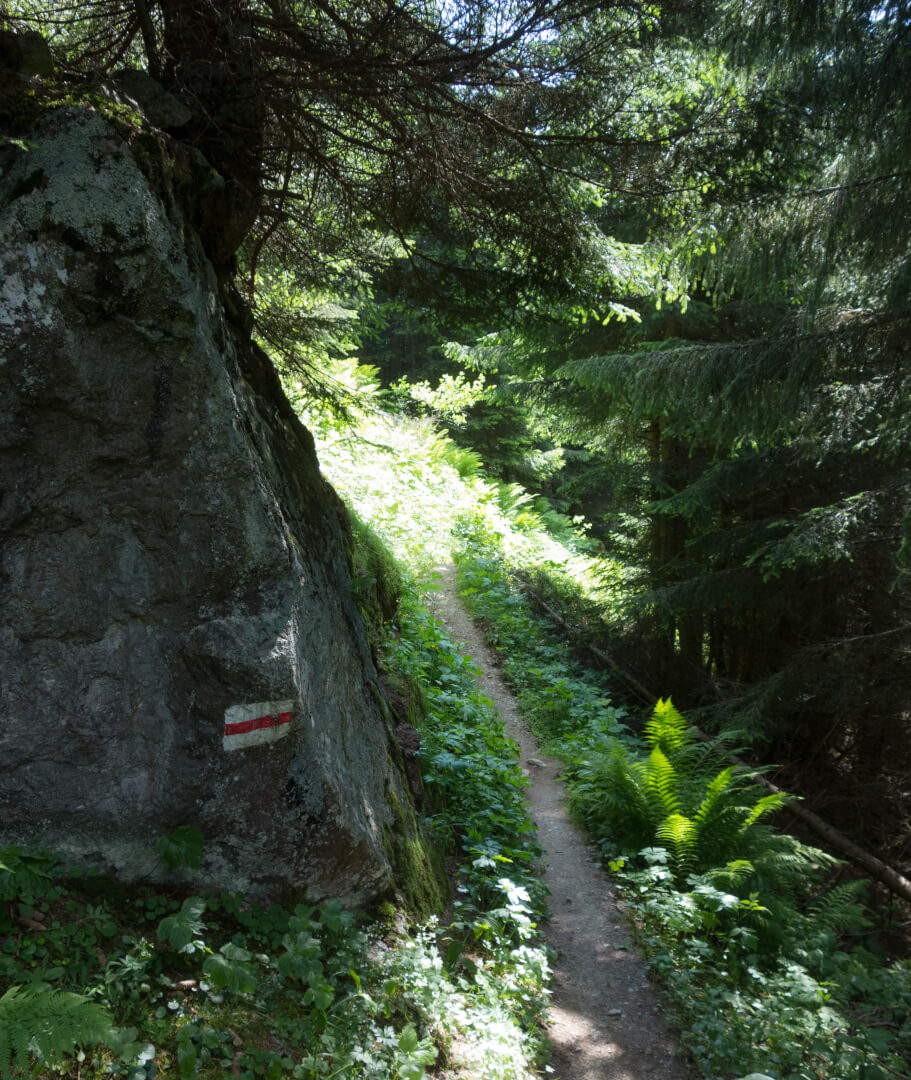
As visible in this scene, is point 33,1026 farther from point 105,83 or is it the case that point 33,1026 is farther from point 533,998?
point 105,83

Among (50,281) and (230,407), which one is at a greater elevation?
(50,281)

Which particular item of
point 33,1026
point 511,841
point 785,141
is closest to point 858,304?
point 785,141

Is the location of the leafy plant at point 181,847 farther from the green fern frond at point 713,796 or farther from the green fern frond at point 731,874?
the green fern frond at point 713,796

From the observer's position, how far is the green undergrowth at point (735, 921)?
13.9ft

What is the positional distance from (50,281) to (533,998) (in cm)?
462

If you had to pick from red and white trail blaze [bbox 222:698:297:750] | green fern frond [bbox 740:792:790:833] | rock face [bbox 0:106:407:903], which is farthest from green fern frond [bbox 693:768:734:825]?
red and white trail blaze [bbox 222:698:297:750]

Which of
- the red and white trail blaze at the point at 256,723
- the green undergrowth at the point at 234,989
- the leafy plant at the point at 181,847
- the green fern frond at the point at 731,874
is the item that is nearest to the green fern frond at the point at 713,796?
the green fern frond at the point at 731,874

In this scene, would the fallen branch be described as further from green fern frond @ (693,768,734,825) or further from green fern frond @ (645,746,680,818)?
green fern frond @ (645,746,680,818)

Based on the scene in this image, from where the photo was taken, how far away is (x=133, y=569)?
3.34 m

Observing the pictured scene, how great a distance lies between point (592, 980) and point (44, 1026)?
3.79 m

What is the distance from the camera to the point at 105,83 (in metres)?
3.49

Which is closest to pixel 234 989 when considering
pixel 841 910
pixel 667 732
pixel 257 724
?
pixel 257 724

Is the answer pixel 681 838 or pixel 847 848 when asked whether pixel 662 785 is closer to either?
pixel 681 838

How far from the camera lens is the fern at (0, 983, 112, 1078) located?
209cm
